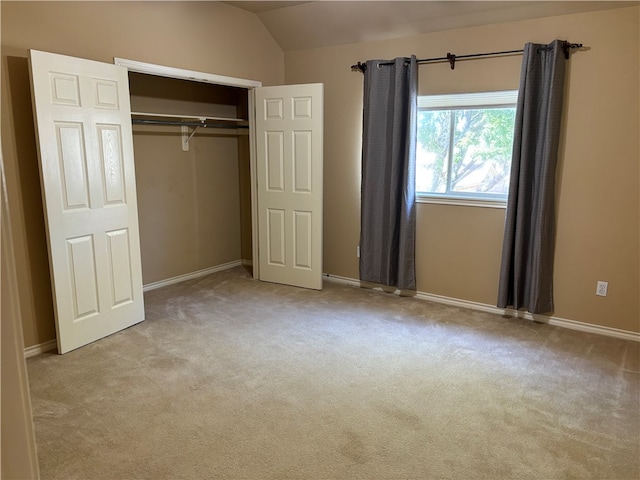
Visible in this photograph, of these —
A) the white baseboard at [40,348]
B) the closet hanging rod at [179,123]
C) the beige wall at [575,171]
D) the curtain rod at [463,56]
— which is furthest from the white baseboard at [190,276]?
the curtain rod at [463,56]

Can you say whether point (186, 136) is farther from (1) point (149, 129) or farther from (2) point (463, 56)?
(2) point (463, 56)

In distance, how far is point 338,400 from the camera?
2.77 meters

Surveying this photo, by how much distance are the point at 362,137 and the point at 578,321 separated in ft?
8.34

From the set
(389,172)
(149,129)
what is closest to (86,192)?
(149,129)

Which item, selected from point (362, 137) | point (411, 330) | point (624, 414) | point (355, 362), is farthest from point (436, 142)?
point (624, 414)

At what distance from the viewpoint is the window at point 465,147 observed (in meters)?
4.05

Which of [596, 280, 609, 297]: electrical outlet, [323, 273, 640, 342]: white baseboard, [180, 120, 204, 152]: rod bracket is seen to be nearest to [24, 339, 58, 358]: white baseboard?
[180, 120, 204, 152]: rod bracket

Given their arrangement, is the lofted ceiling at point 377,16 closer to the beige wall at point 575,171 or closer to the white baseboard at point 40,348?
the beige wall at point 575,171

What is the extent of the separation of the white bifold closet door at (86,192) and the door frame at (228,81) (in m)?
0.26

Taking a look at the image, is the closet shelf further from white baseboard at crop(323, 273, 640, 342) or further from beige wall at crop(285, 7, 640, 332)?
white baseboard at crop(323, 273, 640, 342)

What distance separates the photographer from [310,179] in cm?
468

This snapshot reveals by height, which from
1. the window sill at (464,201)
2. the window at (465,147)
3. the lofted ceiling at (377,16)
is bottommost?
the window sill at (464,201)

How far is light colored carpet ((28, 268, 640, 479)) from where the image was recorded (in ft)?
7.34

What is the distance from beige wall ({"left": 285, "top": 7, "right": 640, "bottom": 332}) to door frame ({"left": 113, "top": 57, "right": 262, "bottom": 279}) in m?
1.02
